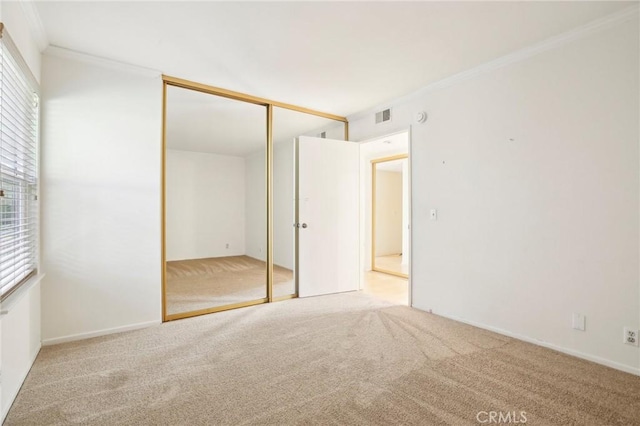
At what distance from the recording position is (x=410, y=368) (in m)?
2.26

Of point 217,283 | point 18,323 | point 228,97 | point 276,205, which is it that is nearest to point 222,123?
point 228,97

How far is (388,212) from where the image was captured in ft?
26.2

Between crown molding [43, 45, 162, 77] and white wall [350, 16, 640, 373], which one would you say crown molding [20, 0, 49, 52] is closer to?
crown molding [43, 45, 162, 77]

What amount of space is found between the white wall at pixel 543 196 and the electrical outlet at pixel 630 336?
40mm

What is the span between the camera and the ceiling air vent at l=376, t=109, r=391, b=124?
159 inches

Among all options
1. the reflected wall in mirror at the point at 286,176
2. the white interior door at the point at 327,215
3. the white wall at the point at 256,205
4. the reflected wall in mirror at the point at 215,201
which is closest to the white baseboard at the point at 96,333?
the reflected wall in mirror at the point at 215,201

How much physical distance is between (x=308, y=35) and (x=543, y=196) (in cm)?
233

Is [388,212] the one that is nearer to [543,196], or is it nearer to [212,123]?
[212,123]

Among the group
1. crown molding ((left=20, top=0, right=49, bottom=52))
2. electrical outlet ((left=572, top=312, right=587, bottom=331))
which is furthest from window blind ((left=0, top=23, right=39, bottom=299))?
electrical outlet ((left=572, top=312, right=587, bottom=331))

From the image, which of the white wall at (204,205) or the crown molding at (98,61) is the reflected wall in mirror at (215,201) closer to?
the white wall at (204,205)

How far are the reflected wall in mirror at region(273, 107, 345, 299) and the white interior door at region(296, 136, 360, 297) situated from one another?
18.2 inches

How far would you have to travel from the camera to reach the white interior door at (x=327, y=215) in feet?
13.7

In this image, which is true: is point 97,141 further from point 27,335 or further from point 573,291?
point 573,291

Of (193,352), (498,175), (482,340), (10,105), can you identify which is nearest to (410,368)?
(482,340)
